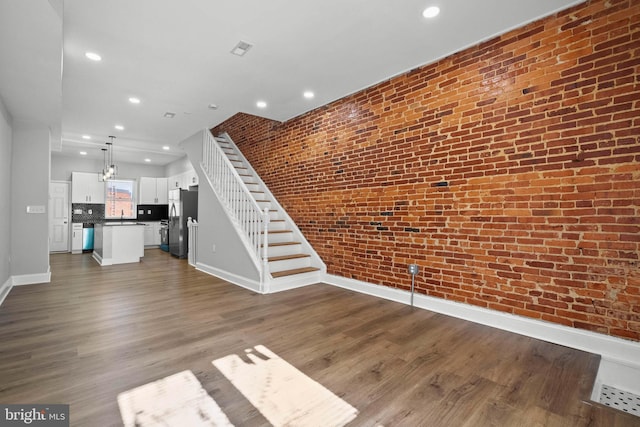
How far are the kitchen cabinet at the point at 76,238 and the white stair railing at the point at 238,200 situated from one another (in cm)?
Result: 535

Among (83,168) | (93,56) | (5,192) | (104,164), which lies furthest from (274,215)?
(83,168)

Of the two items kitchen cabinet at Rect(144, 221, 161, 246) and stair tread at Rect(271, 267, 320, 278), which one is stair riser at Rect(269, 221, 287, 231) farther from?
kitchen cabinet at Rect(144, 221, 161, 246)

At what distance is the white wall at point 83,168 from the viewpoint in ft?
28.1

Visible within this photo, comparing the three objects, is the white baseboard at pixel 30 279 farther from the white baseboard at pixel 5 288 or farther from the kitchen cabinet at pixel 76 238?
the kitchen cabinet at pixel 76 238

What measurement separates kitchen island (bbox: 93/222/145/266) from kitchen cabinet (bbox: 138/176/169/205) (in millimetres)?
2964

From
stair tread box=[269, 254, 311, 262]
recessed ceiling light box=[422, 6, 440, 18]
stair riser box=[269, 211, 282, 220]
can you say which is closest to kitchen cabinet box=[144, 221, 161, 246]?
stair riser box=[269, 211, 282, 220]

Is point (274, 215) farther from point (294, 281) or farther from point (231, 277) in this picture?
point (294, 281)

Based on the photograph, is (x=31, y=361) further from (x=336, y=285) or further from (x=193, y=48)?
(x=336, y=285)

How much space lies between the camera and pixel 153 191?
978 centimetres

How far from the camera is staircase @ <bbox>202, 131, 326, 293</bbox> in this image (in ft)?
14.3

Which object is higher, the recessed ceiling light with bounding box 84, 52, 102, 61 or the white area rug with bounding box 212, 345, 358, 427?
the recessed ceiling light with bounding box 84, 52, 102, 61

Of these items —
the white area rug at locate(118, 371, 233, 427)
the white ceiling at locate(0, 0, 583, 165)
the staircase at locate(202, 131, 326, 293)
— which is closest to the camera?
the white area rug at locate(118, 371, 233, 427)

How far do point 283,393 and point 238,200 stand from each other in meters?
3.61

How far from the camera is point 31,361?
2188 millimetres
